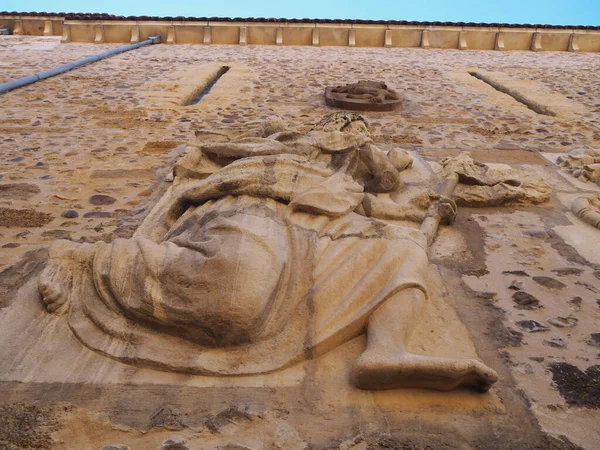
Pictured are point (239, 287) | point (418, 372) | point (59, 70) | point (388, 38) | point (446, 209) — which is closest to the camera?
point (418, 372)

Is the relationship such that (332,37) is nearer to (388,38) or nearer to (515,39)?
(388,38)

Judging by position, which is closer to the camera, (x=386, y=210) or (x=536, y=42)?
(x=386, y=210)

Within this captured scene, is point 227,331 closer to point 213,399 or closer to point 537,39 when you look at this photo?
point 213,399

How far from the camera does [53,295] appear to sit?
7.78 ft

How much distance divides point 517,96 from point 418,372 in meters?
8.14

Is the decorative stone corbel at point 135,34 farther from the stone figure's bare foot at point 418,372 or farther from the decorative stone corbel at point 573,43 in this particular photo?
the stone figure's bare foot at point 418,372

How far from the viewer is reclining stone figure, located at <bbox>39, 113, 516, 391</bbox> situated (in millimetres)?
2076

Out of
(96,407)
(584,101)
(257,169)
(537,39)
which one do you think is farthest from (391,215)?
(537,39)

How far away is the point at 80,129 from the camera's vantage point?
6152 millimetres

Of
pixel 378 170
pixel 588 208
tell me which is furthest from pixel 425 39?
pixel 378 170

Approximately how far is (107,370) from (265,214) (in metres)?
1.00

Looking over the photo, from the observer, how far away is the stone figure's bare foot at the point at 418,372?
193 centimetres

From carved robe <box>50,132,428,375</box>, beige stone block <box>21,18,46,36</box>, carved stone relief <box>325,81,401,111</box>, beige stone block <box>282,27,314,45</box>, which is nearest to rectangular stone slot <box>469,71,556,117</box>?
carved stone relief <box>325,81,401,111</box>

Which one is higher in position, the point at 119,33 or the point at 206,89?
the point at 119,33
